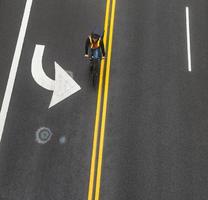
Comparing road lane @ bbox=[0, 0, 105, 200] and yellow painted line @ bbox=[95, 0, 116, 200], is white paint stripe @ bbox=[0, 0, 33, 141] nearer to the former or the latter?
road lane @ bbox=[0, 0, 105, 200]

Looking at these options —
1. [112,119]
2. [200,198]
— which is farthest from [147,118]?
[200,198]

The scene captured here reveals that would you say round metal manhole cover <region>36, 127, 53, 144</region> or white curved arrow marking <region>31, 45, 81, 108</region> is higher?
white curved arrow marking <region>31, 45, 81, 108</region>

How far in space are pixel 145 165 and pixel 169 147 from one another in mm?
1207

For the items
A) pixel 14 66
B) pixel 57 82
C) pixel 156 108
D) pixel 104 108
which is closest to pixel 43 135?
pixel 57 82

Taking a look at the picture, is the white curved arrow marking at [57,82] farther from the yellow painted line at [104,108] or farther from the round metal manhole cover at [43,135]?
the yellow painted line at [104,108]

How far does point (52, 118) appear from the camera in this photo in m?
14.2

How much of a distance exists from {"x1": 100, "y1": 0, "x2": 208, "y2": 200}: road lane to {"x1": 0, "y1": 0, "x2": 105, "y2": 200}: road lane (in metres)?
1.04

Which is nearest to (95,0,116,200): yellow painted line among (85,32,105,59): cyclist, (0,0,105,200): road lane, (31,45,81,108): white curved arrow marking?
(0,0,105,200): road lane

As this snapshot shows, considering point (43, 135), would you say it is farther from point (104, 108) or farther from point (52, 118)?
point (104, 108)

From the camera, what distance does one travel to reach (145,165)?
13273 mm

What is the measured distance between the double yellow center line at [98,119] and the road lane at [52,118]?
0.69ft

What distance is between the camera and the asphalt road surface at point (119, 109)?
12.9 metres

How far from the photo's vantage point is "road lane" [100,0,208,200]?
510 inches

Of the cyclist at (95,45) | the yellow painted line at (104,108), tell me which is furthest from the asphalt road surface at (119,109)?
the cyclist at (95,45)
